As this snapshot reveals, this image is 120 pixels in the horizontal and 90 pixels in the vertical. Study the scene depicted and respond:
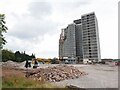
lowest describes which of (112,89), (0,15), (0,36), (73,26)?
(112,89)

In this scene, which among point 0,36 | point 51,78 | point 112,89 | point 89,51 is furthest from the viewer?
point 89,51

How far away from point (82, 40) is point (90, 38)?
→ 658 centimetres

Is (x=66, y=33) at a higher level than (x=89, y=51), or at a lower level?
higher

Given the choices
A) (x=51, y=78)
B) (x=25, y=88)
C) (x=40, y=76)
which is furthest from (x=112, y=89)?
(x=40, y=76)

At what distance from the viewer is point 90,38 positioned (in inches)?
5128

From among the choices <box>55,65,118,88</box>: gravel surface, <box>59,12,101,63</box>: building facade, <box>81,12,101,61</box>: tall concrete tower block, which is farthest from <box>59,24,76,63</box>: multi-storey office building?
<box>55,65,118,88</box>: gravel surface

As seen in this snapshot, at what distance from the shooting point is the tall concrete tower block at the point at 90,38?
413ft

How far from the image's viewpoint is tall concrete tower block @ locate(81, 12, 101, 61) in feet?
413

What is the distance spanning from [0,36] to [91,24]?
100945 mm

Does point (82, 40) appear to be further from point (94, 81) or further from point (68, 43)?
point (94, 81)

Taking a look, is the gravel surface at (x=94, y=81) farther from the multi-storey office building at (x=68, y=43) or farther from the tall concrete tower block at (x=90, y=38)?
the multi-storey office building at (x=68, y=43)

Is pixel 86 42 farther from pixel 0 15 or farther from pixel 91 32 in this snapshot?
pixel 0 15

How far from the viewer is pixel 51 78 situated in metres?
20.3

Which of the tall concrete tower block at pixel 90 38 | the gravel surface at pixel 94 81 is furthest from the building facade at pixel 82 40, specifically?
the gravel surface at pixel 94 81
